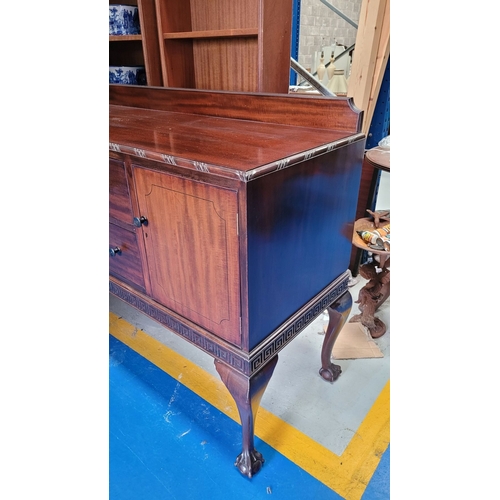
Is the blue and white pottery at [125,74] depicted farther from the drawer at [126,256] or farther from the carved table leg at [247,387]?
the carved table leg at [247,387]

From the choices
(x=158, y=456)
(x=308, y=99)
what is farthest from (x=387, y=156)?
(x=158, y=456)

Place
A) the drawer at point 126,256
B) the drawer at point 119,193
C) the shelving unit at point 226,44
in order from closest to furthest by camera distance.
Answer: the drawer at point 119,193 → the drawer at point 126,256 → the shelving unit at point 226,44

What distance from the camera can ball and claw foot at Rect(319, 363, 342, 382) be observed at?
5.05ft

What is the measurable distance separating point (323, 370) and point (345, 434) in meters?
0.28

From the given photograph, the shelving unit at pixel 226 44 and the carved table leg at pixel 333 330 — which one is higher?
the shelving unit at pixel 226 44

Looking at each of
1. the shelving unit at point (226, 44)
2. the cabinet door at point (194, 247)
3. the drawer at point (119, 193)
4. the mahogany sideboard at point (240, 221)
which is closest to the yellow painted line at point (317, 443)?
the mahogany sideboard at point (240, 221)

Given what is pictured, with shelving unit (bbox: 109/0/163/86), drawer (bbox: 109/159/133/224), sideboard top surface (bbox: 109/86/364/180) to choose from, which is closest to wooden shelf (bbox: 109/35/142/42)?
shelving unit (bbox: 109/0/163/86)

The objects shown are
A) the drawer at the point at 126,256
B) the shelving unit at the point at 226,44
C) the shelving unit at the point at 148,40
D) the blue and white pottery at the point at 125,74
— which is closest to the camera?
the drawer at the point at 126,256

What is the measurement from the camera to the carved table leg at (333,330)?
1330mm

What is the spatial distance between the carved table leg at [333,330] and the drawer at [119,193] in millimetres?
728

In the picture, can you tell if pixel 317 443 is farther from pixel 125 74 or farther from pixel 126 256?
pixel 125 74

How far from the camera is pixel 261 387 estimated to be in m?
1.05

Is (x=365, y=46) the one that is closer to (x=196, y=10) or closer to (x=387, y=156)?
(x=387, y=156)

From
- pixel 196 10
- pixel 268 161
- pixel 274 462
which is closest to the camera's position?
pixel 268 161
